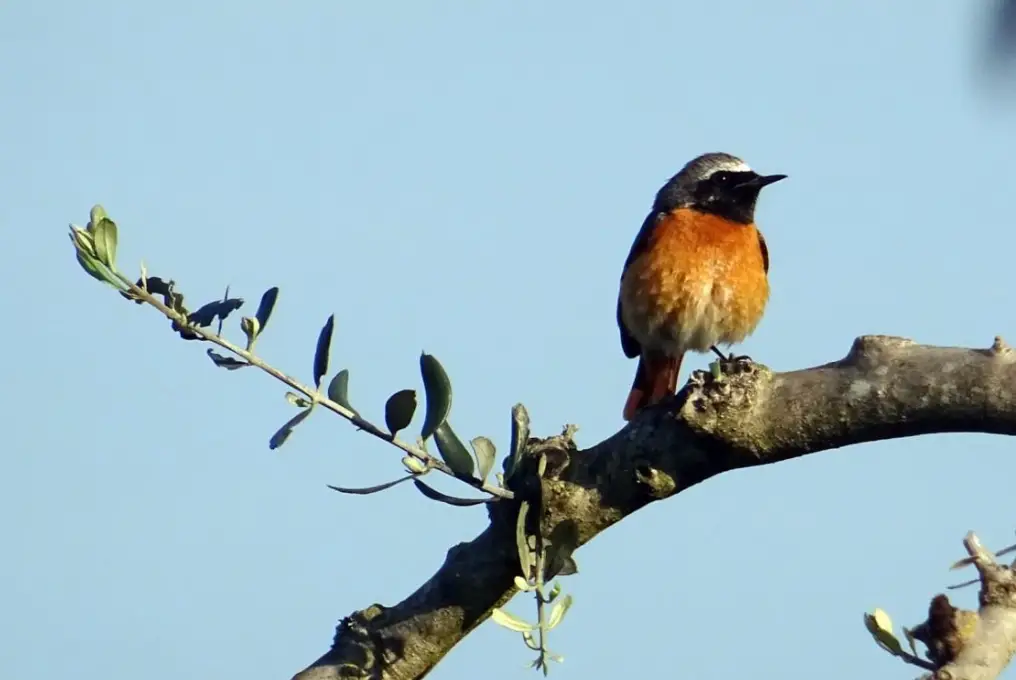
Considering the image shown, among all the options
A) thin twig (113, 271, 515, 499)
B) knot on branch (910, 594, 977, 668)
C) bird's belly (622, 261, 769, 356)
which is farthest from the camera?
bird's belly (622, 261, 769, 356)

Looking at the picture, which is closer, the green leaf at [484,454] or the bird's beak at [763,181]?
the green leaf at [484,454]

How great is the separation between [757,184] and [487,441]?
480 cm

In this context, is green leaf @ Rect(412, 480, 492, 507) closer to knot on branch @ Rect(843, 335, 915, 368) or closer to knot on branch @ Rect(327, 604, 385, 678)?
knot on branch @ Rect(327, 604, 385, 678)

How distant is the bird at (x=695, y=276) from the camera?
6.61 meters

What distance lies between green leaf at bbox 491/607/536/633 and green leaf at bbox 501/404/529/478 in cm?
34

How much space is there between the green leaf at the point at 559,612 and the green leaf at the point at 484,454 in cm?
32

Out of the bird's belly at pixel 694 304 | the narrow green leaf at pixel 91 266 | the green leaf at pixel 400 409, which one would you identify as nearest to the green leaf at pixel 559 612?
the green leaf at pixel 400 409

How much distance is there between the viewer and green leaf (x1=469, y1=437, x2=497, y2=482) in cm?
293

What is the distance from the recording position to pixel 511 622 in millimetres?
2867

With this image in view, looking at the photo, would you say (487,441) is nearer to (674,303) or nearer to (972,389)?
(972,389)

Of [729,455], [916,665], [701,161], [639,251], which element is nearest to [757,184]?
[701,161]

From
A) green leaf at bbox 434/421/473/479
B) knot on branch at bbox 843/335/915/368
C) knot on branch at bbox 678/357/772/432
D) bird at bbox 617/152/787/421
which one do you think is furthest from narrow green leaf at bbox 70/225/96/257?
bird at bbox 617/152/787/421

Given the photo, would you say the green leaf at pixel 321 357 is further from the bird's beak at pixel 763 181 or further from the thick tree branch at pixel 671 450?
the bird's beak at pixel 763 181

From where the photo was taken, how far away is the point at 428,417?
2.91 m
